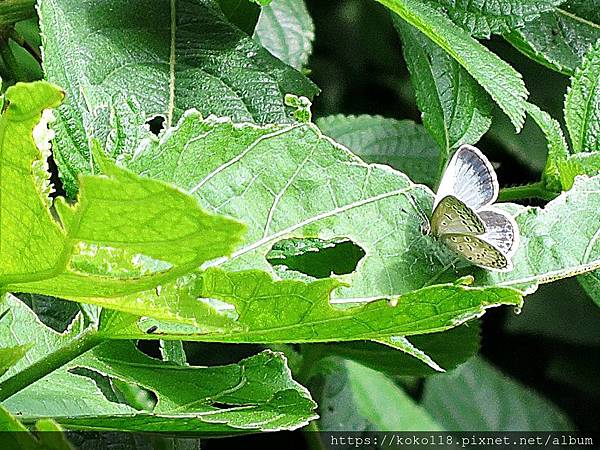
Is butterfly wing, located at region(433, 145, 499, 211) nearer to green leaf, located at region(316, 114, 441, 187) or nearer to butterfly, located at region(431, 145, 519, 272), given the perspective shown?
butterfly, located at region(431, 145, 519, 272)

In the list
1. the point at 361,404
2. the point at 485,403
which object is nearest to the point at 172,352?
the point at 361,404

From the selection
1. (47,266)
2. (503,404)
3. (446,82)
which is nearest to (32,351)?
(47,266)

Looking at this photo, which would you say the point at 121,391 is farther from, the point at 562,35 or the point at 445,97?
the point at 562,35

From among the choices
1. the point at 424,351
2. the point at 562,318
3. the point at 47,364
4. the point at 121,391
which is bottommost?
the point at 562,318

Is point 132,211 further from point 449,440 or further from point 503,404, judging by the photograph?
point 503,404

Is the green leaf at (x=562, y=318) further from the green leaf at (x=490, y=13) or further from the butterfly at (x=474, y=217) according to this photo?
the butterfly at (x=474, y=217)

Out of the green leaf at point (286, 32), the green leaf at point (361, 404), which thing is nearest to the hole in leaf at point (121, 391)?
the green leaf at point (286, 32)
